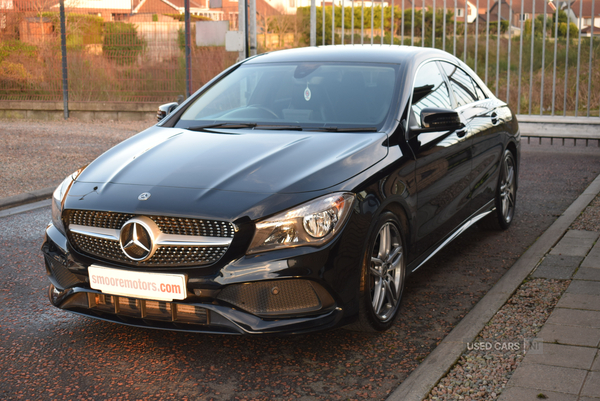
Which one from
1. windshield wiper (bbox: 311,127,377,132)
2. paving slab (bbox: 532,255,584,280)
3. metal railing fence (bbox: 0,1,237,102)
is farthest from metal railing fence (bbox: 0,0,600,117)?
windshield wiper (bbox: 311,127,377,132)

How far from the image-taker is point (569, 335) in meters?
3.66

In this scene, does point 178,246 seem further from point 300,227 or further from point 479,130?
point 479,130

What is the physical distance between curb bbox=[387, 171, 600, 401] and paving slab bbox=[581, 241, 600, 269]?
0.31 meters

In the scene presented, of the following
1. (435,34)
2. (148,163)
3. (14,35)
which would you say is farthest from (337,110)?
(14,35)

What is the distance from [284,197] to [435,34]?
1093 cm

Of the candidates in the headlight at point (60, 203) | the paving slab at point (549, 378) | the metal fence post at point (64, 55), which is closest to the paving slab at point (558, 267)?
the paving slab at point (549, 378)

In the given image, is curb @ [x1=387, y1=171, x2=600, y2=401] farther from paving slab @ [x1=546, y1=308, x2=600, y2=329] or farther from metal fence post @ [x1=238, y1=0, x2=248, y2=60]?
metal fence post @ [x1=238, y1=0, x2=248, y2=60]

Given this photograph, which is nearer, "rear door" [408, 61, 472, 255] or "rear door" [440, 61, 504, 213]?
"rear door" [408, 61, 472, 255]

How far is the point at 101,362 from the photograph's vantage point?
3.52m

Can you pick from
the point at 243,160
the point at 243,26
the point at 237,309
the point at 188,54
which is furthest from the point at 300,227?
the point at 188,54

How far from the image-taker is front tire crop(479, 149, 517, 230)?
19.9 feet

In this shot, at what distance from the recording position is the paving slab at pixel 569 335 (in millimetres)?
3557

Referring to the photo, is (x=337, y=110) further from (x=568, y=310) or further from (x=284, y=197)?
(x=568, y=310)

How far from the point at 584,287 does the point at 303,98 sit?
2.20 meters
